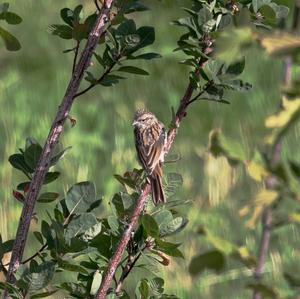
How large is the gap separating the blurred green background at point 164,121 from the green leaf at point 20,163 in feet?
10.4

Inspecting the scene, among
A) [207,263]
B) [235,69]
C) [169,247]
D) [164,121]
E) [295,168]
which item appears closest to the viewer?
[207,263]

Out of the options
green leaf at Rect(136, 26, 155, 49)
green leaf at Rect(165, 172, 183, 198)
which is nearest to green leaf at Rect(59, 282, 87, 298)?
green leaf at Rect(165, 172, 183, 198)

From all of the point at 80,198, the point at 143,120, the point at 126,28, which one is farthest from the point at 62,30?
the point at 143,120

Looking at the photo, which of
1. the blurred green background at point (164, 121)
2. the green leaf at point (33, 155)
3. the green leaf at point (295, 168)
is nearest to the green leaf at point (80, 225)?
the green leaf at point (33, 155)

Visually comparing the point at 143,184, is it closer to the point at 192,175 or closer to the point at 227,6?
the point at 227,6

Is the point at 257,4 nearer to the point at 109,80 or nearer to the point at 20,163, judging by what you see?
the point at 109,80

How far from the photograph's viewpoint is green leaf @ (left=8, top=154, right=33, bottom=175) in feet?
8.19

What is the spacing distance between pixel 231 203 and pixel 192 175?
1.32 feet

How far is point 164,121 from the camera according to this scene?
7379 millimetres

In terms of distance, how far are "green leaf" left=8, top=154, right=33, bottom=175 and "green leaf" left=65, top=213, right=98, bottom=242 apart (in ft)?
0.85

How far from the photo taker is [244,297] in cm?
580

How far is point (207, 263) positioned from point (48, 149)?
1.07 m

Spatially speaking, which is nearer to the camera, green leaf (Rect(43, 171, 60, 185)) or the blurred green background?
green leaf (Rect(43, 171, 60, 185))

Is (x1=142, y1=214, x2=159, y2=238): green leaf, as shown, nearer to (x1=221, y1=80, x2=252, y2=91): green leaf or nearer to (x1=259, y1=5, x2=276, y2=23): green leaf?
(x1=221, y1=80, x2=252, y2=91): green leaf
